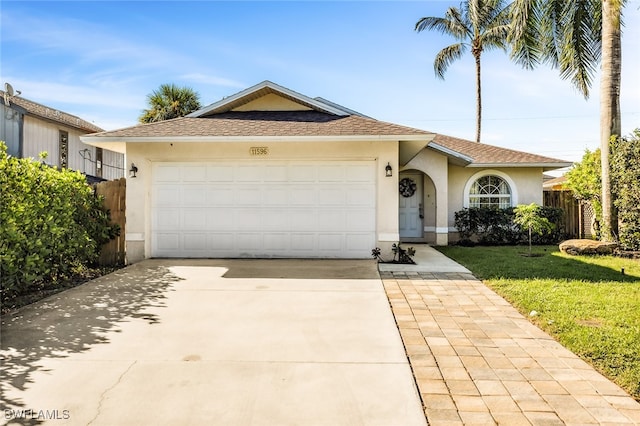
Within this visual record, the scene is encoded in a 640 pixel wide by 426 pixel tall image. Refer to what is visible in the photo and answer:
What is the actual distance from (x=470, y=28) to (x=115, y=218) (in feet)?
70.8

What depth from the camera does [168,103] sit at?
878 inches

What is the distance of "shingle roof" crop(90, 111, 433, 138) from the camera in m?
8.73

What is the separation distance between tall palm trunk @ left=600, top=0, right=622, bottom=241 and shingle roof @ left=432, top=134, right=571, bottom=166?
2.75 meters

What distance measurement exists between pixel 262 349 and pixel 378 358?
114cm

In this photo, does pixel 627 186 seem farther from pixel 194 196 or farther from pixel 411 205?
pixel 194 196

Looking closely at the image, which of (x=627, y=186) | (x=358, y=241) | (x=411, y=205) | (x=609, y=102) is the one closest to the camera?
(x=358, y=241)

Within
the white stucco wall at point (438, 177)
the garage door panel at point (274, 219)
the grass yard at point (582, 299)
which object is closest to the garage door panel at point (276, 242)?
the garage door panel at point (274, 219)

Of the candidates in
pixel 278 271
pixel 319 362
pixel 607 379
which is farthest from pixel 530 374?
pixel 278 271

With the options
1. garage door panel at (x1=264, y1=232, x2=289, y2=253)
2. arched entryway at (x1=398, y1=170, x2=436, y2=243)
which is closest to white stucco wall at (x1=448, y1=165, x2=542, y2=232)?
arched entryway at (x1=398, y1=170, x2=436, y2=243)

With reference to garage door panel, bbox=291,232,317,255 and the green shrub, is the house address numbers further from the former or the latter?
the green shrub

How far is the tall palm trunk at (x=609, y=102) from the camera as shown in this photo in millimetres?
10898

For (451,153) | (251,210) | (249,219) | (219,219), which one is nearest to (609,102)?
(451,153)

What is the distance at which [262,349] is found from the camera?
3.88m

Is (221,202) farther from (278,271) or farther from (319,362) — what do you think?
(319,362)
